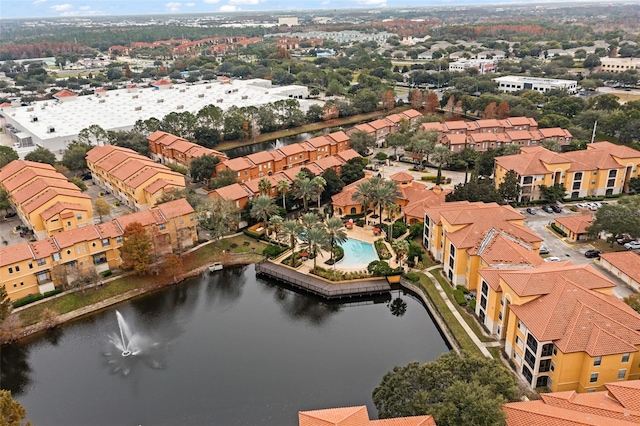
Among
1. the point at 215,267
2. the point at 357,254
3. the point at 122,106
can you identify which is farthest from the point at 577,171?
the point at 122,106

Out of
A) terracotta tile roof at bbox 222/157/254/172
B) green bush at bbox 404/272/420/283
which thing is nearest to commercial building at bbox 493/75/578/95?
terracotta tile roof at bbox 222/157/254/172

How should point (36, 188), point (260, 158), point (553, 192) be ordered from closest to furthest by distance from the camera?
point (36, 188), point (553, 192), point (260, 158)

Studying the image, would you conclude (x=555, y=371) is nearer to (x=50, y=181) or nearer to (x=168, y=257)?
(x=168, y=257)

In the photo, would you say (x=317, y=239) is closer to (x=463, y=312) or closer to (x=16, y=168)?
(x=463, y=312)

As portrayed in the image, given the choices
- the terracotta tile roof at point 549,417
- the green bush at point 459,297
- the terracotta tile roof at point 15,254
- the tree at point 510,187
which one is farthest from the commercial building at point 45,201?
the tree at point 510,187

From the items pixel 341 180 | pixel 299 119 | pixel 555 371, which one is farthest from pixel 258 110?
pixel 555 371

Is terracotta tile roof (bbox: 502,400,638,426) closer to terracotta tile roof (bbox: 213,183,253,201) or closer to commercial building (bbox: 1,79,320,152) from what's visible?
terracotta tile roof (bbox: 213,183,253,201)
